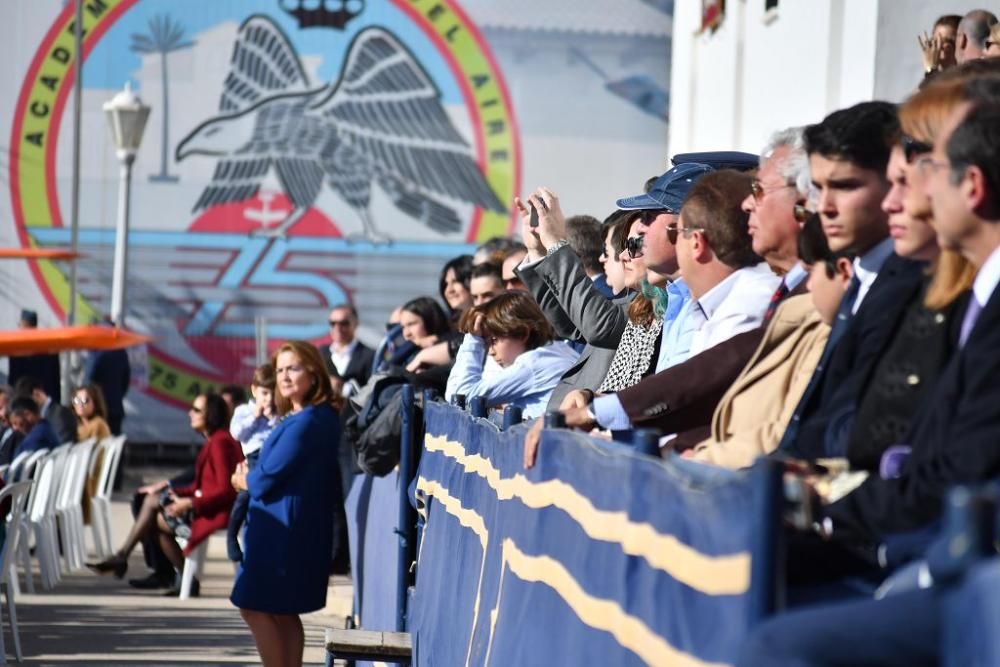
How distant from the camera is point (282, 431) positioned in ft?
29.3

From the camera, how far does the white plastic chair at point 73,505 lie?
573 inches

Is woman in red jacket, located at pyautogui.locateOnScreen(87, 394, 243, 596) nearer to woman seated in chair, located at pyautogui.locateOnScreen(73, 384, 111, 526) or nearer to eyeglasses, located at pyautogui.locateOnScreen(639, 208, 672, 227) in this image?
woman seated in chair, located at pyautogui.locateOnScreen(73, 384, 111, 526)

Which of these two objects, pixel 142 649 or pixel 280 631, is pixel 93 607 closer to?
pixel 142 649

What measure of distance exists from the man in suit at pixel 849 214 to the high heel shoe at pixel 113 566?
11116 millimetres

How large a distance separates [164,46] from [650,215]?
19.1 meters

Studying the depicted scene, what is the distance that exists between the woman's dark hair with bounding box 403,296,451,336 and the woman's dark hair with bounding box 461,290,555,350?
1862mm

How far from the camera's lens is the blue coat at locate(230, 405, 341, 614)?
880 centimetres

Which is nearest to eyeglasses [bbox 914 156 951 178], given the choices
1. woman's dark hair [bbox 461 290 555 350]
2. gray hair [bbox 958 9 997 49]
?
gray hair [bbox 958 9 997 49]

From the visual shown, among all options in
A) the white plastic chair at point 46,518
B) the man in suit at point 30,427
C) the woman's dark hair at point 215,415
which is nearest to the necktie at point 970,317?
the woman's dark hair at point 215,415

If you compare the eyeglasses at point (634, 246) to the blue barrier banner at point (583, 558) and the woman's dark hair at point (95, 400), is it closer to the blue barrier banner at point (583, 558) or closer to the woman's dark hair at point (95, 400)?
the blue barrier banner at point (583, 558)

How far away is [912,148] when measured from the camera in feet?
11.5

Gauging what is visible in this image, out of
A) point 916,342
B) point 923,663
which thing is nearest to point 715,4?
point 916,342

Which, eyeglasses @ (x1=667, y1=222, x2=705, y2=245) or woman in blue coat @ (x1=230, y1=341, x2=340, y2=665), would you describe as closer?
eyeglasses @ (x1=667, y1=222, x2=705, y2=245)

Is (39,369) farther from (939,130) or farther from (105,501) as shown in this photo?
(939,130)
